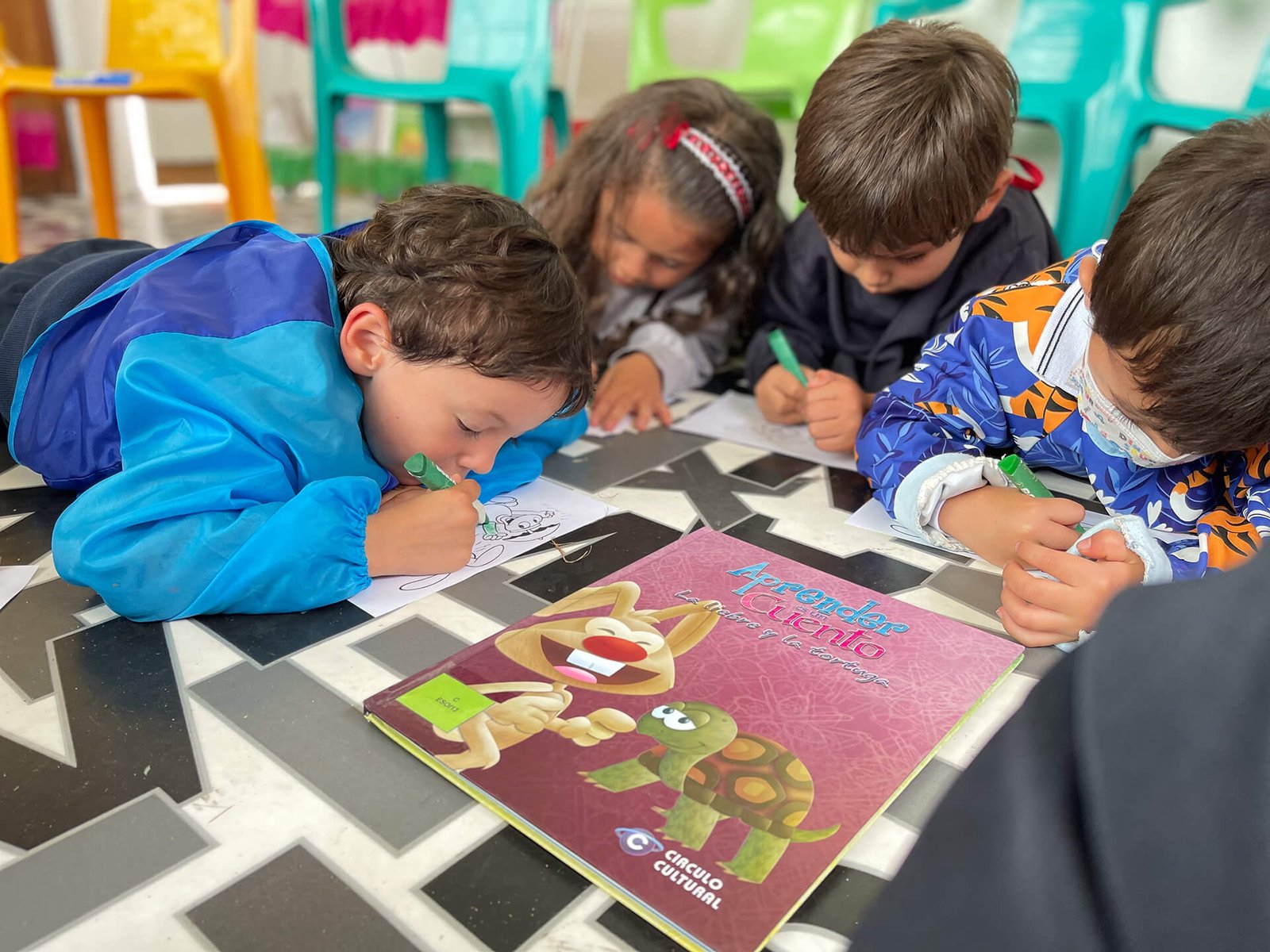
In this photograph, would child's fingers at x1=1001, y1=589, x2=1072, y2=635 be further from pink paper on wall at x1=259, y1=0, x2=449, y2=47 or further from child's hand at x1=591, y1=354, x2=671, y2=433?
pink paper on wall at x1=259, y1=0, x2=449, y2=47

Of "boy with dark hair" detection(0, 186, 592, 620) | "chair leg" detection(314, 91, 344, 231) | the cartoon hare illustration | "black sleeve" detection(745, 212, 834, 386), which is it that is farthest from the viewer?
"chair leg" detection(314, 91, 344, 231)

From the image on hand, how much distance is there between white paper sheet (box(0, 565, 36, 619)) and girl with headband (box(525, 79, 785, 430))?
60cm

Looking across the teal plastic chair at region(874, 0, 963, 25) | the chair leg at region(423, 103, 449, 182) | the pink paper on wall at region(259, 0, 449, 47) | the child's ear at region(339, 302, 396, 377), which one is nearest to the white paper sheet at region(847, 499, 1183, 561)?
the child's ear at region(339, 302, 396, 377)

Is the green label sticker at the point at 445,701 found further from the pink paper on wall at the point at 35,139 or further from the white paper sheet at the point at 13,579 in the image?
the pink paper on wall at the point at 35,139

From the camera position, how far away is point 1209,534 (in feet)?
2.29

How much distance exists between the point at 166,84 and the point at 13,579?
1539 mm

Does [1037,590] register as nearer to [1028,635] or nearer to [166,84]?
[1028,635]

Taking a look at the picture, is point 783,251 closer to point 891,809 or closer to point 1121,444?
point 1121,444

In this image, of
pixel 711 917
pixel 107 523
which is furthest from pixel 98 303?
pixel 711 917

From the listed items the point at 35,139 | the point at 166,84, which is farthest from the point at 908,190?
the point at 35,139

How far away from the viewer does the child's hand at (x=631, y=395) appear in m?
1.11

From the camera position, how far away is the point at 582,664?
59 centimetres

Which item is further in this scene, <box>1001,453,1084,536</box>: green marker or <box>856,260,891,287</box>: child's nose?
<box>856,260,891,287</box>: child's nose

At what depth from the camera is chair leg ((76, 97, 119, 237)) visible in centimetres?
204
